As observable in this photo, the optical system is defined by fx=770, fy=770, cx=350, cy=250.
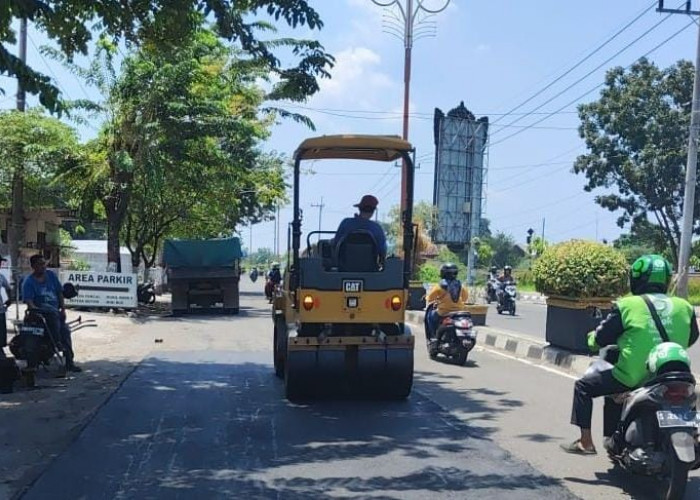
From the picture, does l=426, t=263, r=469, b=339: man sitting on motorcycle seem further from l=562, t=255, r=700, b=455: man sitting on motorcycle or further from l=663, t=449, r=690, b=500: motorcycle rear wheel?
l=663, t=449, r=690, b=500: motorcycle rear wheel

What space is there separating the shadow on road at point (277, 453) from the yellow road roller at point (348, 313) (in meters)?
0.33

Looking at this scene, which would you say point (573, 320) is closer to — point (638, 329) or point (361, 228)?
point (361, 228)

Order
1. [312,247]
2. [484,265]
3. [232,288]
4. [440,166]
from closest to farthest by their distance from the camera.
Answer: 1. [312,247]
2. [232,288]
3. [440,166]
4. [484,265]

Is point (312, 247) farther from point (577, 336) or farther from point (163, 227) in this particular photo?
point (163, 227)

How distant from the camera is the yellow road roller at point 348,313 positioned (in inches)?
320

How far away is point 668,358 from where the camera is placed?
5.04 metres

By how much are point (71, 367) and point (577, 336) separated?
23.7 ft

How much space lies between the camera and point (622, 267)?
11117 mm

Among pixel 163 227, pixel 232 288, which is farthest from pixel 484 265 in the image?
pixel 232 288

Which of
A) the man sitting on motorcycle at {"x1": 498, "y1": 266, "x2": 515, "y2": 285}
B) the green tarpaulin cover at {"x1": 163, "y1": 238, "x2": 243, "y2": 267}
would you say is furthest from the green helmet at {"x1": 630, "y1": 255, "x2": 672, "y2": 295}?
the man sitting on motorcycle at {"x1": 498, "y1": 266, "x2": 515, "y2": 285}

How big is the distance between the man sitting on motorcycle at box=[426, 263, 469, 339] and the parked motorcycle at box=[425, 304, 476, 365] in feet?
0.49

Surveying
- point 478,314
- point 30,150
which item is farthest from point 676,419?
point 30,150

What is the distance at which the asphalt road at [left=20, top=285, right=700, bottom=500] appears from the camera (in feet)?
17.4

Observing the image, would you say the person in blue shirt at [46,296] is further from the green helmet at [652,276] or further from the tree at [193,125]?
the tree at [193,125]
